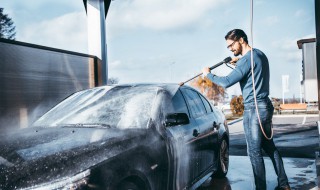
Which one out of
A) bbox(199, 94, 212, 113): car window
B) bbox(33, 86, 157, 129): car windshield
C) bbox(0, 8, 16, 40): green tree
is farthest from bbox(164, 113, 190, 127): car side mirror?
bbox(0, 8, 16, 40): green tree

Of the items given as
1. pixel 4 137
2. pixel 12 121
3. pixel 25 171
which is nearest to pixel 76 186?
pixel 25 171

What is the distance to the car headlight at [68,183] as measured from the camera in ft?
6.37

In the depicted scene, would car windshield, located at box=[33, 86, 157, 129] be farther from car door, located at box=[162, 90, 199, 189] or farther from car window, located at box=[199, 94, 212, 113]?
car window, located at box=[199, 94, 212, 113]

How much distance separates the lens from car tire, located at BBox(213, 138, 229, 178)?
494 cm

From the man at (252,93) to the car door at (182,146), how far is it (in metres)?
0.60

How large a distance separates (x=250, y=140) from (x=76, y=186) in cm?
249

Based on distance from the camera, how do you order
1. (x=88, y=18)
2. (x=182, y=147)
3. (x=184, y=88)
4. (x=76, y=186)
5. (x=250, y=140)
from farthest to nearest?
(x=88, y=18)
(x=184, y=88)
(x=250, y=140)
(x=182, y=147)
(x=76, y=186)

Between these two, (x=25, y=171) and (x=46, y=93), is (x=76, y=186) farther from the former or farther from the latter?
(x=46, y=93)

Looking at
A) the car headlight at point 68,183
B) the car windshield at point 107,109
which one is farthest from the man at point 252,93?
the car headlight at point 68,183

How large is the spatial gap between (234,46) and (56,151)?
8.48 feet

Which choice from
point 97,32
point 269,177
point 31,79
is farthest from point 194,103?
point 97,32

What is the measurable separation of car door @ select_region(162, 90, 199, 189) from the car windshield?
262 mm

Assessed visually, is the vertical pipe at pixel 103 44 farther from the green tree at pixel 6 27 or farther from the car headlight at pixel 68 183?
the green tree at pixel 6 27

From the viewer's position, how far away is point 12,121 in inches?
195
